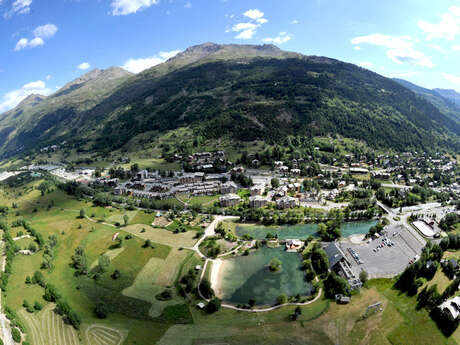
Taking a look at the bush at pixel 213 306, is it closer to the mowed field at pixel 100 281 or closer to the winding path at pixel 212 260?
the winding path at pixel 212 260

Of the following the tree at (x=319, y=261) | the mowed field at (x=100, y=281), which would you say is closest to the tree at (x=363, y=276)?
the tree at (x=319, y=261)

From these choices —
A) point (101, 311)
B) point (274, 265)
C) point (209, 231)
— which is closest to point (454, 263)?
point (274, 265)

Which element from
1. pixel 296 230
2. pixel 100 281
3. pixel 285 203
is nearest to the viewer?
pixel 100 281

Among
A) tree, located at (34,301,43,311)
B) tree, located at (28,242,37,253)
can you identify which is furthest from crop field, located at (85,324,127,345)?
tree, located at (28,242,37,253)

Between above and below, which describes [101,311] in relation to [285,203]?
below

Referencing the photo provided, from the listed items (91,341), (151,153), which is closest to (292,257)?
(91,341)

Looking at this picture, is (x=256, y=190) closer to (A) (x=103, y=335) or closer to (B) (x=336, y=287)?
(B) (x=336, y=287)

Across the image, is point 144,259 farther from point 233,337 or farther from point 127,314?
point 233,337

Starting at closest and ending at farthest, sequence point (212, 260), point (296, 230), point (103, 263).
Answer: point (103, 263) → point (212, 260) → point (296, 230)
